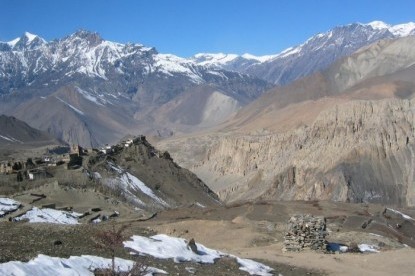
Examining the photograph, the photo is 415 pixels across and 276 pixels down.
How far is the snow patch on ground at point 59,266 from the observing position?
43.1ft

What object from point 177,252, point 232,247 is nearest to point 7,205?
point 232,247

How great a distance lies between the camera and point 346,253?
25.4 meters

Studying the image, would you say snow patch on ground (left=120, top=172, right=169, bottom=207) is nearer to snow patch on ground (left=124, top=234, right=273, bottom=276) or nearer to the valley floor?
the valley floor

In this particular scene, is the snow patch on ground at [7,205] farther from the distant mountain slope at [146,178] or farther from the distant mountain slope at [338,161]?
the distant mountain slope at [338,161]

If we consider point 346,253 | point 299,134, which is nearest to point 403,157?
point 299,134

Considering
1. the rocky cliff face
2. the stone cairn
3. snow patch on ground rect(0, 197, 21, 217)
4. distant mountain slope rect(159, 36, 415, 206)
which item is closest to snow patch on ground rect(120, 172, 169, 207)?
snow patch on ground rect(0, 197, 21, 217)

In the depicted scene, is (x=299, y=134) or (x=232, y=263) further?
(x=299, y=134)

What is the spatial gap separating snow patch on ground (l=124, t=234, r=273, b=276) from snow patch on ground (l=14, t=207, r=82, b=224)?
14.4 metres

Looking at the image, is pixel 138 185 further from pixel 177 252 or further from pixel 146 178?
pixel 177 252

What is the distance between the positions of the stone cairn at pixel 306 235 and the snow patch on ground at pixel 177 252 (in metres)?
5.22

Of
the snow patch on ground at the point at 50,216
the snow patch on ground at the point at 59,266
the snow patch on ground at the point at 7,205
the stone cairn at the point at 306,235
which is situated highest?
the snow patch on ground at the point at 59,266

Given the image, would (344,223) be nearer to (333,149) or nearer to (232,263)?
(232,263)

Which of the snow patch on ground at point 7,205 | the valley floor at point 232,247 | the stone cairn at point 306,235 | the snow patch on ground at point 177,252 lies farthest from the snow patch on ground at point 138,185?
the snow patch on ground at point 177,252

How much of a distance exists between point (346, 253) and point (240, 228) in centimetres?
599
